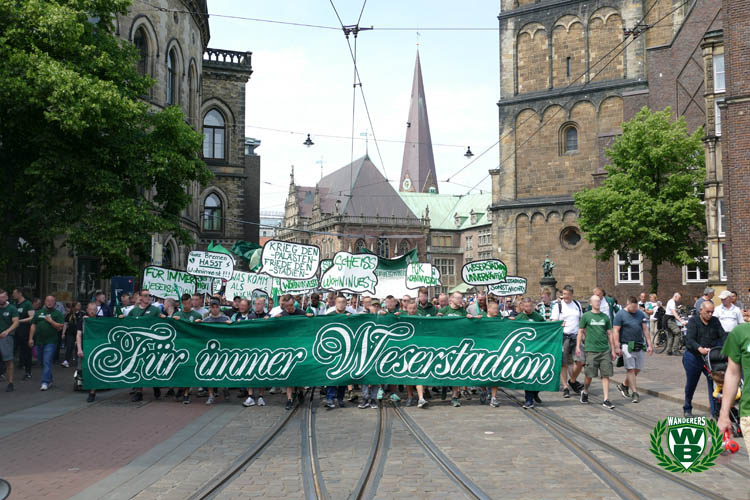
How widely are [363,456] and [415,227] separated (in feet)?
305

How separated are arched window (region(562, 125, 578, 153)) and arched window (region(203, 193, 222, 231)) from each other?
845 inches

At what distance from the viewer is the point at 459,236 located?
10481 centimetres

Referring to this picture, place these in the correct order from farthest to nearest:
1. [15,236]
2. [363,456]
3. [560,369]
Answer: [15,236]
[560,369]
[363,456]

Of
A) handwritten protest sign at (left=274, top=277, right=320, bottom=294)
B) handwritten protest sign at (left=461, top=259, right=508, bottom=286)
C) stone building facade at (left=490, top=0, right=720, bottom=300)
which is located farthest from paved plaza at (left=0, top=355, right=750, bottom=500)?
stone building facade at (left=490, top=0, right=720, bottom=300)

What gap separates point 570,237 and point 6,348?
36.6 m

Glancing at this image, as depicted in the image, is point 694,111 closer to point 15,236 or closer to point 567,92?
point 567,92

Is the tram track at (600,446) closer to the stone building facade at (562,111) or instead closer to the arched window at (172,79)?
the arched window at (172,79)

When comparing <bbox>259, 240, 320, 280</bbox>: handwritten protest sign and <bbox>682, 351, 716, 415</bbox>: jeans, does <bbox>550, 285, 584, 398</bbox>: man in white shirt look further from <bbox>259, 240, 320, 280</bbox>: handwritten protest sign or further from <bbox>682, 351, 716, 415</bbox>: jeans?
<bbox>259, 240, 320, 280</bbox>: handwritten protest sign

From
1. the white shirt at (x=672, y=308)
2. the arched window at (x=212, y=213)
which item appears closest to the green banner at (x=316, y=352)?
Result: the white shirt at (x=672, y=308)

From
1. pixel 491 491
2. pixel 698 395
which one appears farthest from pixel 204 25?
pixel 491 491

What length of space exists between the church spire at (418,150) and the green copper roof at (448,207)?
8550 millimetres

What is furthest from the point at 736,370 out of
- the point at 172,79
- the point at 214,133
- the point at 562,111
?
the point at 562,111

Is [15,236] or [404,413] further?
[15,236]

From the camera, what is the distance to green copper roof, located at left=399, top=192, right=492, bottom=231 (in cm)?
10262
